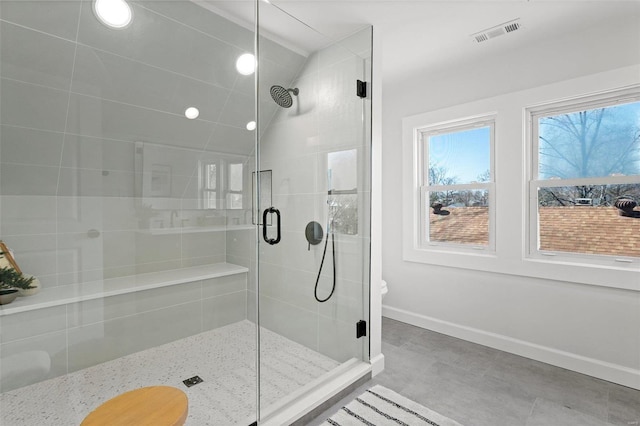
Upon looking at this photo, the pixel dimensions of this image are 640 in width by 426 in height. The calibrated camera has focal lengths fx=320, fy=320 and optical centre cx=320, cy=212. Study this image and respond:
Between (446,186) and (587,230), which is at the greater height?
(446,186)

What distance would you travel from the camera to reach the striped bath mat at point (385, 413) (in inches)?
70.6

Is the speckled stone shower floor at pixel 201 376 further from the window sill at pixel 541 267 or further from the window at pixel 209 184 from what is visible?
the window sill at pixel 541 267

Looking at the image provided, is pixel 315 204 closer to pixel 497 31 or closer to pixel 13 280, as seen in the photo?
pixel 13 280

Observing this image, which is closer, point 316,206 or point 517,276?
point 316,206

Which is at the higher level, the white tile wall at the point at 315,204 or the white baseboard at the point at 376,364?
the white tile wall at the point at 315,204

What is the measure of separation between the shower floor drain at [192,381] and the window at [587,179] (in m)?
2.65

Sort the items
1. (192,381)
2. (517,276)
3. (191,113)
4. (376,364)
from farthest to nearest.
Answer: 1. (517,276)
2. (376,364)
3. (191,113)
4. (192,381)

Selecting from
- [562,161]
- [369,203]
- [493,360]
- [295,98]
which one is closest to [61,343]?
[295,98]

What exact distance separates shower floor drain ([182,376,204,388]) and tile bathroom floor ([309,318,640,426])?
696mm

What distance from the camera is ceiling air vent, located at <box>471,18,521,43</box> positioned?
2.24 metres

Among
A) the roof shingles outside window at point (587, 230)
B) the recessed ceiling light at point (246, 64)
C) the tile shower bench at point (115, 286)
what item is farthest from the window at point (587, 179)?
the tile shower bench at point (115, 286)

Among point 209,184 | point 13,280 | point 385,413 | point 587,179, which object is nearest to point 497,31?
point 587,179

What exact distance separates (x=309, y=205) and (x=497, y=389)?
69.1 inches

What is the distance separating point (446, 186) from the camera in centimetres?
316
